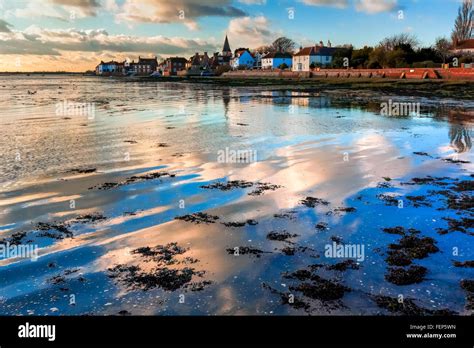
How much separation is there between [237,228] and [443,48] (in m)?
105

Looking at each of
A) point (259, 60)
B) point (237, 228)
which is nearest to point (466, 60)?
point (237, 228)

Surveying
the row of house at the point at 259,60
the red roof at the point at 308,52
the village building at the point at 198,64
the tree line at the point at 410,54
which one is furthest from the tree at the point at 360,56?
the village building at the point at 198,64

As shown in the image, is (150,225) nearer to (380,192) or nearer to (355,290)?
(355,290)

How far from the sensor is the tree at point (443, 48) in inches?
3322

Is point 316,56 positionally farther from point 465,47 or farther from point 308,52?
point 465,47

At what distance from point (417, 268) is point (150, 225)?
16.5 ft

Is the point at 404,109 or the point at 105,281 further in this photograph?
the point at 404,109

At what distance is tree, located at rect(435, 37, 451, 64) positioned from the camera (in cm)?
8437

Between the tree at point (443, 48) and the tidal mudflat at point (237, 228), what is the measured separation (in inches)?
3020

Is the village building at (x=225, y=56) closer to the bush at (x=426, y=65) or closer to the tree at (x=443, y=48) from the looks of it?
the tree at (x=443, y=48)

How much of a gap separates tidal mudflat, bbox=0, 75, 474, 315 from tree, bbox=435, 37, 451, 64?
252 feet

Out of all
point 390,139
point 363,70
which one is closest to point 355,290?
point 390,139

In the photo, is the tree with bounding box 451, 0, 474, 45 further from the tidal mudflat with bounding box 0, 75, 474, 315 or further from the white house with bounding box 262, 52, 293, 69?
the tidal mudflat with bounding box 0, 75, 474, 315

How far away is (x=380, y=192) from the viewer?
10836 millimetres
